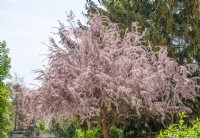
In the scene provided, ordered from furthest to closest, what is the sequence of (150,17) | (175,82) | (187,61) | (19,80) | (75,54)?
(19,80)
(150,17)
(187,61)
(175,82)
(75,54)

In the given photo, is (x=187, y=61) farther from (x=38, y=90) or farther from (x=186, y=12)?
(x=38, y=90)

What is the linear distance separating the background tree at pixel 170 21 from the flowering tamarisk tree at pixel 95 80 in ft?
12.9

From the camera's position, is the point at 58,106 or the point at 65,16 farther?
the point at 65,16

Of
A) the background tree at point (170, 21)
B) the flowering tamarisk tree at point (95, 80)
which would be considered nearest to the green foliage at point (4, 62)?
the background tree at point (170, 21)

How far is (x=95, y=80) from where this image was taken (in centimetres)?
783

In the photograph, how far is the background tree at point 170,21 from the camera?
12961mm

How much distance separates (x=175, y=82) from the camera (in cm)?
983

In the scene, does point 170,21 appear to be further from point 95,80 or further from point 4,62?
point 4,62

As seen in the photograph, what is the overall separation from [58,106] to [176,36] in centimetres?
752

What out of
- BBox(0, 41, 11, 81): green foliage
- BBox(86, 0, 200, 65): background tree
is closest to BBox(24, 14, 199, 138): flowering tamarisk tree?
BBox(86, 0, 200, 65): background tree

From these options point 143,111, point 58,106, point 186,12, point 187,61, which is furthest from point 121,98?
point 186,12

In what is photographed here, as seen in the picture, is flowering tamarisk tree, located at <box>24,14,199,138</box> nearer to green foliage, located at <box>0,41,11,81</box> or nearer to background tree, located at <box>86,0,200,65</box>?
background tree, located at <box>86,0,200,65</box>

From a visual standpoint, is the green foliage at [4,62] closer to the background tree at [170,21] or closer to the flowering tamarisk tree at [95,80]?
the background tree at [170,21]

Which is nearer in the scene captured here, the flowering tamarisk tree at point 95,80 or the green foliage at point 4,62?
the flowering tamarisk tree at point 95,80
